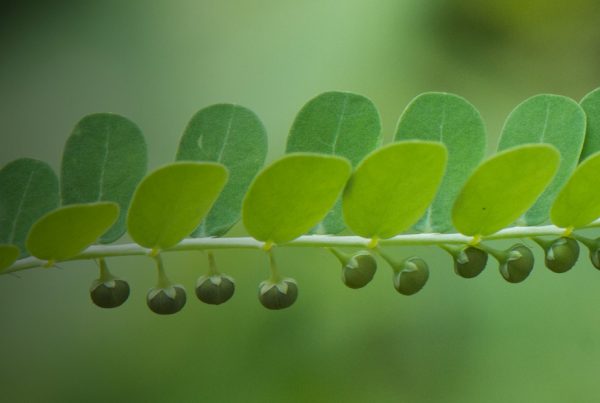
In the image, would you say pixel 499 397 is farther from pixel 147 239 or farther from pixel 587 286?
pixel 147 239

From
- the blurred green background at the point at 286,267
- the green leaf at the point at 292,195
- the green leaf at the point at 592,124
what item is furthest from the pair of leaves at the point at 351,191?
the blurred green background at the point at 286,267

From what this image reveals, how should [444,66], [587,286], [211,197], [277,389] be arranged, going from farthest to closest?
[444,66], [587,286], [277,389], [211,197]

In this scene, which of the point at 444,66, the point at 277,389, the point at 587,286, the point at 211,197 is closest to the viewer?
the point at 211,197

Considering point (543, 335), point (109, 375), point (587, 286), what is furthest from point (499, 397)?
point (109, 375)

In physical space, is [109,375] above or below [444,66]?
below

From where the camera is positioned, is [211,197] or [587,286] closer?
[211,197]

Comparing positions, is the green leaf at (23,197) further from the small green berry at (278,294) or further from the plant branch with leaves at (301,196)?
the small green berry at (278,294)
